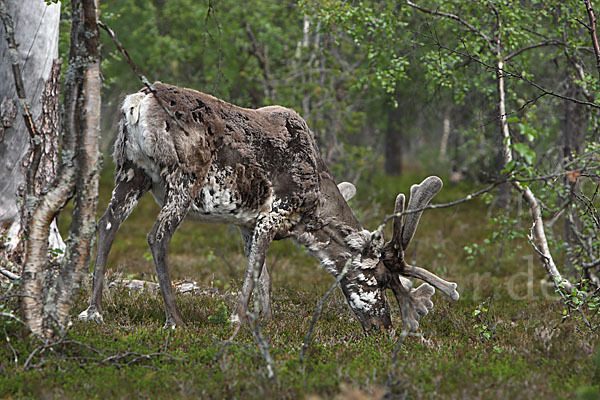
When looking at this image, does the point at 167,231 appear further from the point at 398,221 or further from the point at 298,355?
the point at 398,221

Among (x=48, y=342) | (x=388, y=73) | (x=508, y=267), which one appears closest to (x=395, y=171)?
(x=508, y=267)

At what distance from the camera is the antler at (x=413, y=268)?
6.69 meters

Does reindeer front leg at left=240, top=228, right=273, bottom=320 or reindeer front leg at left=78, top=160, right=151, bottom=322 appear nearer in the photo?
reindeer front leg at left=78, top=160, right=151, bottom=322

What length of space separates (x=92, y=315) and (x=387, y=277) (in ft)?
A: 10.6

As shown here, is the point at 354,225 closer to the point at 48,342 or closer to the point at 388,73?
the point at 388,73

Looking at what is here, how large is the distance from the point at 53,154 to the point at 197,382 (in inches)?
185

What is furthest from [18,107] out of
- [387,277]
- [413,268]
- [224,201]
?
[413,268]

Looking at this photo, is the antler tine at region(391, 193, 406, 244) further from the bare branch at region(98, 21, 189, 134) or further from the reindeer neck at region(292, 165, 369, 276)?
the bare branch at region(98, 21, 189, 134)

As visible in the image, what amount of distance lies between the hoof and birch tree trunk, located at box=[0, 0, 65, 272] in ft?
6.18

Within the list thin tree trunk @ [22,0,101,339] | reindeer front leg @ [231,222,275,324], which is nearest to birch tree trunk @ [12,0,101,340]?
thin tree trunk @ [22,0,101,339]

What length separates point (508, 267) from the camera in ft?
40.2

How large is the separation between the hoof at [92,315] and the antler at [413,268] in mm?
3197

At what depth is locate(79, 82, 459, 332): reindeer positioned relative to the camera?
610cm

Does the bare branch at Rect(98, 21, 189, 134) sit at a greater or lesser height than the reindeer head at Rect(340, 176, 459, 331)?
greater
